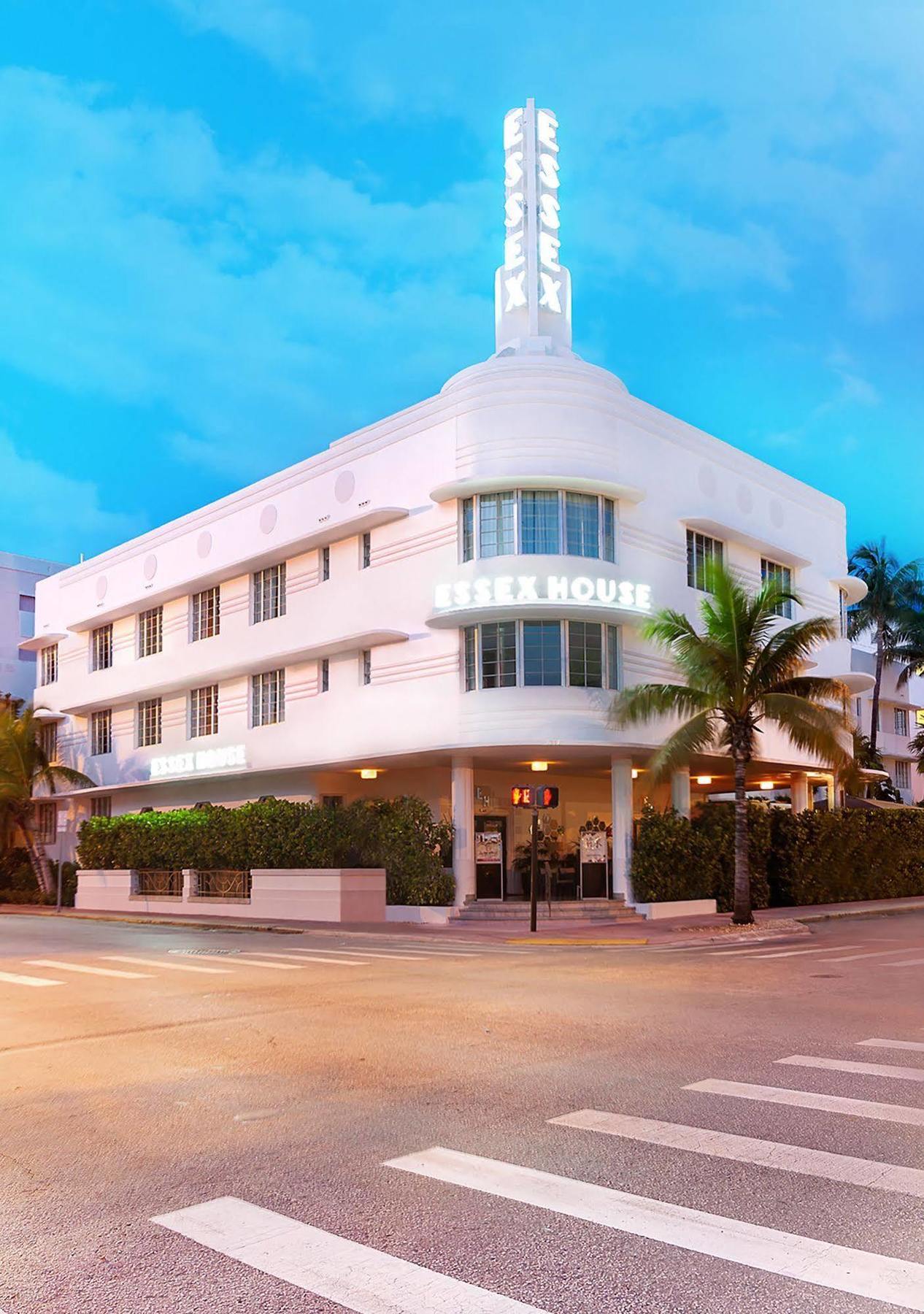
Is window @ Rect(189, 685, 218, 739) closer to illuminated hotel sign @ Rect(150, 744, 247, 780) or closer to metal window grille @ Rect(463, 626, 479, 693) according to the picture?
illuminated hotel sign @ Rect(150, 744, 247, 780)

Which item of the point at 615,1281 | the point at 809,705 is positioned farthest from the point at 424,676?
the point at 615,1281

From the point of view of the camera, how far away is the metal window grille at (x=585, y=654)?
90.5 ft

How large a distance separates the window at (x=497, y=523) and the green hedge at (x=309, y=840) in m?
6.24

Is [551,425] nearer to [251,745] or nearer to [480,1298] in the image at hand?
[251,745]

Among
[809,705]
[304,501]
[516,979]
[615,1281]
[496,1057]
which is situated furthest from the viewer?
[304,501]

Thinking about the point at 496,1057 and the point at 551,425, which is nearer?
the point at 496,1057

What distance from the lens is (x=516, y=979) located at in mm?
15148

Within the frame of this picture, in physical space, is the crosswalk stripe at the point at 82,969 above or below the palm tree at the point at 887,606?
below

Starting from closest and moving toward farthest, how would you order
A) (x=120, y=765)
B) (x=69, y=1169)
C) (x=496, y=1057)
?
1. (x=69, y=1169)
2. (x=496, y=1057)
3. (x=120, y=765)

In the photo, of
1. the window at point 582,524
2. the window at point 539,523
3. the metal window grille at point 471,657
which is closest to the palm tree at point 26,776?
the metal window grille at point 471,657

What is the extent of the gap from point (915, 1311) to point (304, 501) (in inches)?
1182

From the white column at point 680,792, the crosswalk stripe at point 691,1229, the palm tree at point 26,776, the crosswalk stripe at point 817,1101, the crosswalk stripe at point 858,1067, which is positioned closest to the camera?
the crosswalk stripe at point 691,1229

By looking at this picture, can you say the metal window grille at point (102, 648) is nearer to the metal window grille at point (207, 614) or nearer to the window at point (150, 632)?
the window at point (150, 632)

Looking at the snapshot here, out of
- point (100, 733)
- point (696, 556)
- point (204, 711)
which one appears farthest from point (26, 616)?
point (696, 556)
